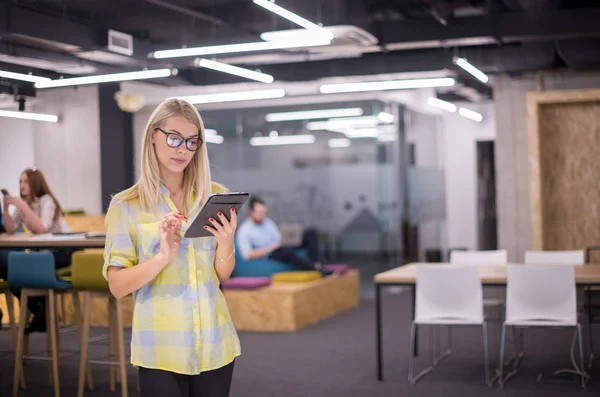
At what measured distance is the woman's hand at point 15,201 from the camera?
659 cm

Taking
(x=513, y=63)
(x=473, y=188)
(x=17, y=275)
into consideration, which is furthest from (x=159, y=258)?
(x=473, y=188)

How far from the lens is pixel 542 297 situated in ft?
19.9

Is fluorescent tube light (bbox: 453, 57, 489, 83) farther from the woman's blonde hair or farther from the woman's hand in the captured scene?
the woman's blonde hair

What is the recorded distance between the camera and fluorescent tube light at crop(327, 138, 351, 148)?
13.3 m

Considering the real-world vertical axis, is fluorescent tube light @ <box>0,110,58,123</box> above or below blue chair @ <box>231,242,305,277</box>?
above

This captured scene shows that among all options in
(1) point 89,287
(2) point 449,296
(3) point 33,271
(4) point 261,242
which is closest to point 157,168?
(1) point 89,287

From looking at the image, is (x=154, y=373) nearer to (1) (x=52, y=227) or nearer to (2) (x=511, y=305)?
(2) (x=511, y=305)

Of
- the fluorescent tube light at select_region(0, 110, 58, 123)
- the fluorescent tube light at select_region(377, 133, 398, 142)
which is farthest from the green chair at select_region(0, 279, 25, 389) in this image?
the fluorescent tube light at select_region(377, 133, 398, 142)

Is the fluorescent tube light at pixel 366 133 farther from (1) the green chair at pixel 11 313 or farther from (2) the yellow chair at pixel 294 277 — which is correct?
(1) the green chair at pixel 11 313

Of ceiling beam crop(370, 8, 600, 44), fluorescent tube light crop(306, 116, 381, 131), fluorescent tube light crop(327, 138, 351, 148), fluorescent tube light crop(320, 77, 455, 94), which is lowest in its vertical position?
fluorescent tube light crop(327, 138, 351, 148)

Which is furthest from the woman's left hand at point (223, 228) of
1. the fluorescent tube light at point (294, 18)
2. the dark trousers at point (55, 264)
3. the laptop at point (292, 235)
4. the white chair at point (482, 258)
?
the laptop at point (292, 235)

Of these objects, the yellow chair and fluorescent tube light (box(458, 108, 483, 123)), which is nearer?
the yellow chair

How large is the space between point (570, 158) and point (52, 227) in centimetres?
720

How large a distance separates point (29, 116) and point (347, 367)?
333 centimetres
